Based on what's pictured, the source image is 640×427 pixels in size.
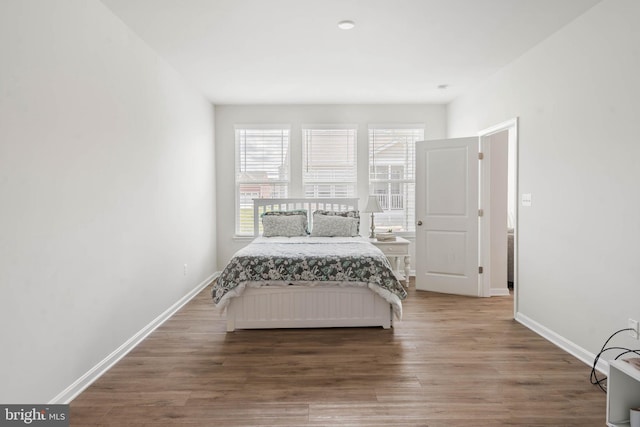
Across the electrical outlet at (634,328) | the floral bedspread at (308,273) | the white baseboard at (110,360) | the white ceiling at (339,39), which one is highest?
the white ceiling at (339,39)

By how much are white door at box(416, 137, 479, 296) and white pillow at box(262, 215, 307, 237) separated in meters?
1.56

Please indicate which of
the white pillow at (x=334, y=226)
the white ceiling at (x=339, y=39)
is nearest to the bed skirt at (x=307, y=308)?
the white pillow at (x=334, y=226)

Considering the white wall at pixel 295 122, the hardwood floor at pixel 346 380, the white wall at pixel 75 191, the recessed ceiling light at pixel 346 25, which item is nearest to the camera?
the white wall at pixel 75 191

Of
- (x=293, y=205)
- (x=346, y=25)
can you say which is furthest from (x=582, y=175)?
(x=293, y=205)

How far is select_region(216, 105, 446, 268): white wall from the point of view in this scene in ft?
18.2

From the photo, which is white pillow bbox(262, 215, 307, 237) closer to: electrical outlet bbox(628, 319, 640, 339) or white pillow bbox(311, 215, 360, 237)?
white pillow bbox(311, 215, 360, 237)

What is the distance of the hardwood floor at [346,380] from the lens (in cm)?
203

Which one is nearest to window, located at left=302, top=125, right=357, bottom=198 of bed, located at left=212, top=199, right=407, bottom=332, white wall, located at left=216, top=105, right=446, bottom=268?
white wall, located at left=216, top=105, right=446, bottom=268

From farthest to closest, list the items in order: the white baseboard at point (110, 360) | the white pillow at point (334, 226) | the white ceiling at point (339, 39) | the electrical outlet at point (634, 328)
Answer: the white pillow at point (334, 226), the white ceiling at point (339, 39), the electrical outlet at point (634, 328), the white baseboard at point (110, 360)

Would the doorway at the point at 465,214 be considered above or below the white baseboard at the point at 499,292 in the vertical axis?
above

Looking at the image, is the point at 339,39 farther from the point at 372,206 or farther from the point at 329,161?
the point at 329,161

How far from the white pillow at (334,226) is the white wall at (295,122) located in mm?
995

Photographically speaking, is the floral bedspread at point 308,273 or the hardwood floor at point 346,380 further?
the floral bedspread at point 308,273

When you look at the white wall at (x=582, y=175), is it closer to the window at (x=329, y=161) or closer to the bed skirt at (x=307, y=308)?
the bed skirt at (x=307, y=308)
